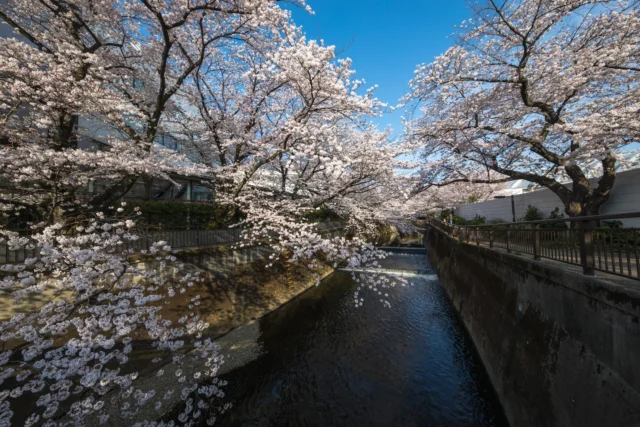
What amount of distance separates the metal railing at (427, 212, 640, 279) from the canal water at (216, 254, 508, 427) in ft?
12.9

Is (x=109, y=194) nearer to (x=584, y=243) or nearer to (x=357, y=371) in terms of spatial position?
(x=357, y=371)

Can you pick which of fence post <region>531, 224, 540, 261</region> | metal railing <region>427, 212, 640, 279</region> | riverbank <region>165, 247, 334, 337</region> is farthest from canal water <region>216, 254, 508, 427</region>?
metal railing <region>427, 212, 640, 279</region>

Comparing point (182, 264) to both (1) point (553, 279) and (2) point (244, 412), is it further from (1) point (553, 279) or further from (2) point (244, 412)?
(1) point (553, 279)

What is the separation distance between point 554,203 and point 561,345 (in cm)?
1360

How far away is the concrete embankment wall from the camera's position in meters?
3.08

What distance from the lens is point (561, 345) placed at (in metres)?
4.31

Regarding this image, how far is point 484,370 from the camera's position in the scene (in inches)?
300

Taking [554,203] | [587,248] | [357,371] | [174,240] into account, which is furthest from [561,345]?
[554,203]

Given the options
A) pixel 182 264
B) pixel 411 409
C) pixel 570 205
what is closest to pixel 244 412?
pixel 411 409

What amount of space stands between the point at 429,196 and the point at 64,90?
33316mm

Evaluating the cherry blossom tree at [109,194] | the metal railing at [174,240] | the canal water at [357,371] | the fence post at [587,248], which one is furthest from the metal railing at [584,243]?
the metal railing at [174,240]

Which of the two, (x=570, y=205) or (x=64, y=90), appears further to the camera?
(x=570, y=205)

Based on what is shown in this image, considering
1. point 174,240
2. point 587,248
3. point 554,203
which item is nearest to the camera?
point 587,248

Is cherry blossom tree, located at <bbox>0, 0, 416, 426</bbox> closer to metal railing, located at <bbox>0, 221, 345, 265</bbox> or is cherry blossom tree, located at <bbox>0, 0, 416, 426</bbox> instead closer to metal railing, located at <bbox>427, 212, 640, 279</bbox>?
metal railing, located at <bbox>0, 221, 345, 265</bbox>
